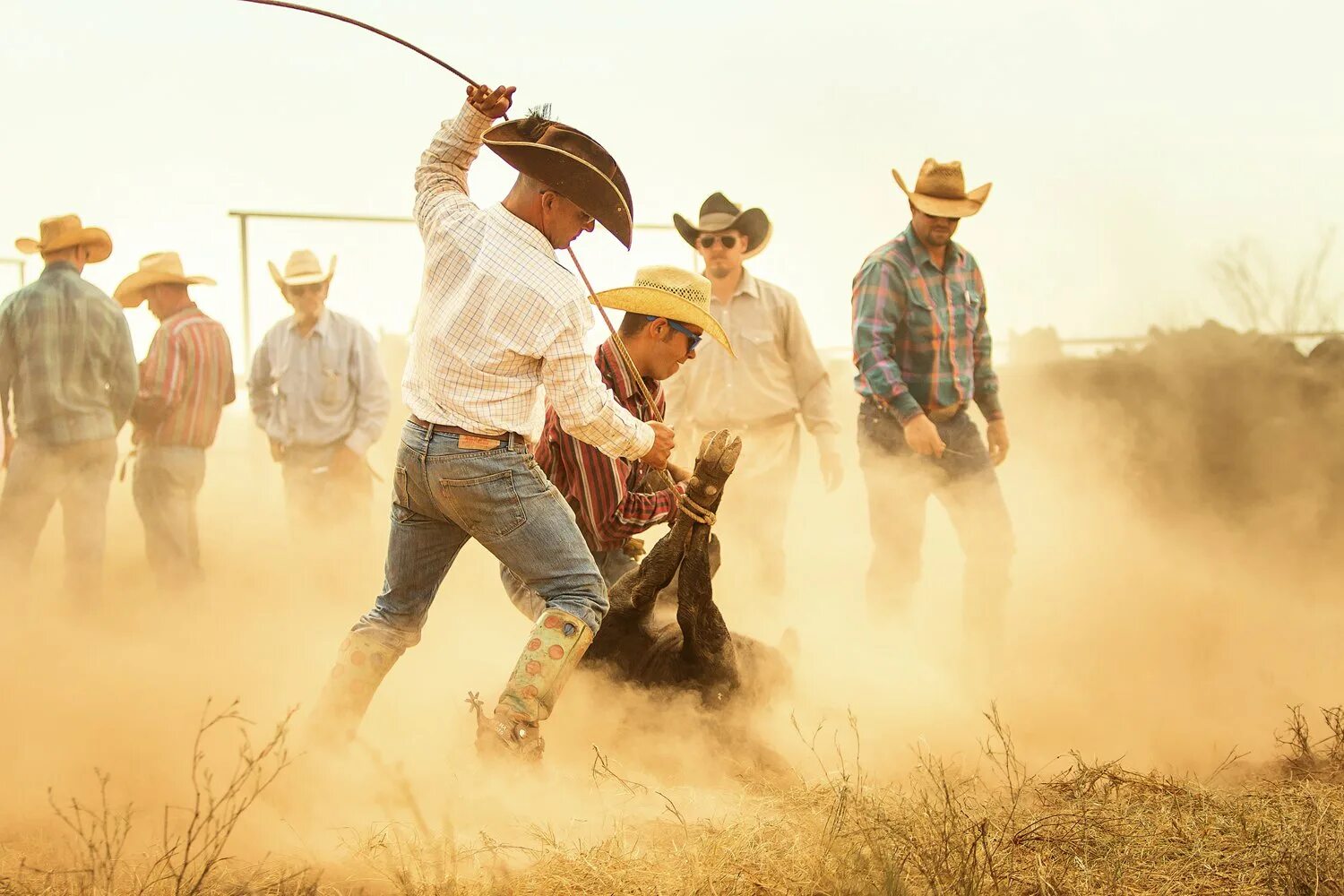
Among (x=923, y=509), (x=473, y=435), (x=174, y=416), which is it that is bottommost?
(x=923, y=509)

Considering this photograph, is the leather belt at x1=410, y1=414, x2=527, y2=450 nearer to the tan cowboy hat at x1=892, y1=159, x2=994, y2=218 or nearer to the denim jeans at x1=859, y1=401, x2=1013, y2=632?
the denim jeans at x1=859, y1=401, x2=1013, y2=632

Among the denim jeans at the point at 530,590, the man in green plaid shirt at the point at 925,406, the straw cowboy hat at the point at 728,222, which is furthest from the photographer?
the straw cowboy hat at the point at 728,222

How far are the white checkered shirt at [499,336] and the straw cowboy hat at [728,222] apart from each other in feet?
11.4

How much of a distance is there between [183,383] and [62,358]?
31.3 inches

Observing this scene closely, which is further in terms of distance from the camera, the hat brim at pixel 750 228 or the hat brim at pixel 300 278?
the hat brim at pixel 300 278

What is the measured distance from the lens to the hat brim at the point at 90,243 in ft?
20.1

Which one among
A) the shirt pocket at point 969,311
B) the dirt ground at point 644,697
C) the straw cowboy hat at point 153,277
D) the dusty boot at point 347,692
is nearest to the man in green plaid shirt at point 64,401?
the dirt ground at point 644,697

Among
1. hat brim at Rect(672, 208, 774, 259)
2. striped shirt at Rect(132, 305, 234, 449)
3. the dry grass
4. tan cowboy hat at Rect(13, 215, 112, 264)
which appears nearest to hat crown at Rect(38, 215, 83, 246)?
tan cowboy hat at Rect(13, 215, 112, 264)

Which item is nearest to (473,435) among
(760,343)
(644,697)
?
(644,697)

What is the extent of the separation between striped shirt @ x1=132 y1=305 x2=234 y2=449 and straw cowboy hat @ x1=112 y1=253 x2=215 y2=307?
19 centimetres

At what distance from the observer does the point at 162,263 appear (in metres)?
6.87

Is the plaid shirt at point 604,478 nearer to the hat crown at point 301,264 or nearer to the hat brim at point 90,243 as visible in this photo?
the hat brim at point 90,243

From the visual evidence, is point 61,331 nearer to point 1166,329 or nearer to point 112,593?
point 112,593

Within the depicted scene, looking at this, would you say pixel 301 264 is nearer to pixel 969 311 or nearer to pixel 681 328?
pixel 969 311
